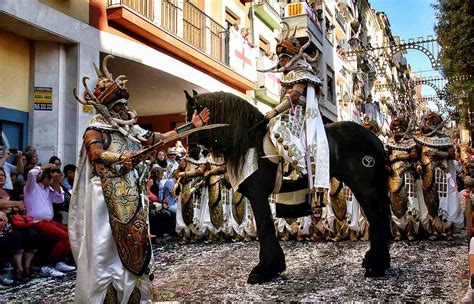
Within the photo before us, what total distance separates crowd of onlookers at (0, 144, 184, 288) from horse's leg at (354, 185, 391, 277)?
2.69 meters

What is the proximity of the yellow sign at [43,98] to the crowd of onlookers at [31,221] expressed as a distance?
1.70 metres

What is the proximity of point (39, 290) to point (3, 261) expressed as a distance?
984 mm

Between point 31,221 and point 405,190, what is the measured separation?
600cm

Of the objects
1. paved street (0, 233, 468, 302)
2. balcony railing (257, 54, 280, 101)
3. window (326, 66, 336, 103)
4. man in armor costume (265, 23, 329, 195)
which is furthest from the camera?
window (326, 66, 336, 103)

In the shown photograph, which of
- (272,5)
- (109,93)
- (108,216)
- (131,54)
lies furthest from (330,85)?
(108,216)

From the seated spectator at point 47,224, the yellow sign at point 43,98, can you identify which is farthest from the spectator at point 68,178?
the yellow sign at point 43,98

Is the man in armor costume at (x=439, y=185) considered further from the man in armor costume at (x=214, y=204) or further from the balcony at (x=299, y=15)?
the balcony at (x=299, y=15)

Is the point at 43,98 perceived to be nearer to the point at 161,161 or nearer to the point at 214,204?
the point at 161,161

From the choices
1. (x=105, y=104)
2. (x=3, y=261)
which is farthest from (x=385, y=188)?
(x=3, y=261)

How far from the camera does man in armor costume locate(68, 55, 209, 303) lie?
14.6 feet

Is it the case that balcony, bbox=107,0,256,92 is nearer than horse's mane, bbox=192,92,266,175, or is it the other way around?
horse's mane, bbox=192,92,266,175

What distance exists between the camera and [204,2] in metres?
16.7

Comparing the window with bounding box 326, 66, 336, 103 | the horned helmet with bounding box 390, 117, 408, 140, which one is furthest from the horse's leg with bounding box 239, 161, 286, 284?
the window with bounding box 326, 66, 336, 103

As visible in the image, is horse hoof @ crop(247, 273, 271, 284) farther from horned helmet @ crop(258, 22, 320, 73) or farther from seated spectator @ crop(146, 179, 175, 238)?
seated spectator @ crop(146, 179, 175, 238)
